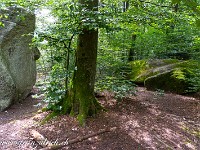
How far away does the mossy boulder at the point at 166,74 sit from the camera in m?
7.19

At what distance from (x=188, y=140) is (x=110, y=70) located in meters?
3.53

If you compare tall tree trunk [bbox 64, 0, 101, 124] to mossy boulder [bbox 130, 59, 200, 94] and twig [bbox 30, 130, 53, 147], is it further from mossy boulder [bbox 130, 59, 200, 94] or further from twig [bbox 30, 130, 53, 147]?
mossy boulder [bbox 130, 59, 200, 94]

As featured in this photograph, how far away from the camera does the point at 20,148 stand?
11.9ft

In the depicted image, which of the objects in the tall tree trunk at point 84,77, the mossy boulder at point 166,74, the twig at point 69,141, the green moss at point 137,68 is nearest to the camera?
the twig at point 69,141

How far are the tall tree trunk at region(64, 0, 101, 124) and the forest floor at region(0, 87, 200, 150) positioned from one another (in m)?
0.26

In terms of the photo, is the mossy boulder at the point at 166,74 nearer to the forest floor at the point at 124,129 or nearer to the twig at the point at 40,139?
the forest floor at the point at 124,129

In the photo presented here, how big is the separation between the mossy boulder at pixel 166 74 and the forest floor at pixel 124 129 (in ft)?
4.66

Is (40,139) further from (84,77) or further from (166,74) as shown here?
(166,74)

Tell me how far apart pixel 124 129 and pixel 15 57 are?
444 cm

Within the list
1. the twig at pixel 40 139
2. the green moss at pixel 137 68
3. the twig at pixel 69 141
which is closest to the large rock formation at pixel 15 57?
the twig at pixel 40 139

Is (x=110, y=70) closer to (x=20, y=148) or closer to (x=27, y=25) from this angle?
(x=27, y=25)

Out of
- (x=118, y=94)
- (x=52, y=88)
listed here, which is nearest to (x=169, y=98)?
(x=118, y=94)

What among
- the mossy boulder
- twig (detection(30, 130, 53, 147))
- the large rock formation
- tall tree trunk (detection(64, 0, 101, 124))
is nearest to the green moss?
the mossy boulder

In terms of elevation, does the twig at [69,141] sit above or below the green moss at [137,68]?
below
